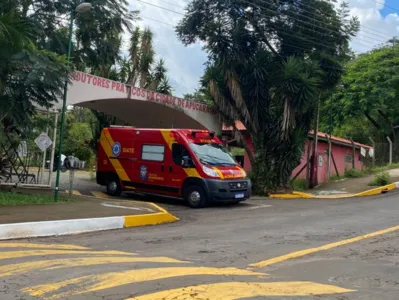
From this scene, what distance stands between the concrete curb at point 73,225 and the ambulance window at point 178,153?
4063mm

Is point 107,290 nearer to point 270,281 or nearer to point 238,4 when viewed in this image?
point 270,281

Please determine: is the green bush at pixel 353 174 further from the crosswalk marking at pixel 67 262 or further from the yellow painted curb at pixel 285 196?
the crosswalk marking at pixel 67 262

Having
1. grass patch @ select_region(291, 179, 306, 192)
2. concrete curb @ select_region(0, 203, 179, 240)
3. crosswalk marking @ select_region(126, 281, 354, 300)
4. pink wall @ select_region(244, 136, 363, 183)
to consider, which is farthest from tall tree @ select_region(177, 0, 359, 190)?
crosswalk marking @ select_region(126, 281, 354, 300)

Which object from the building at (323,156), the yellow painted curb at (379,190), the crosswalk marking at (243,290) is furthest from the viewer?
the building at (323,156)

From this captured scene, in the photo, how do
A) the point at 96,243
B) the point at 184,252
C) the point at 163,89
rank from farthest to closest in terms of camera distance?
the point at 163,89, the point at 96,243, the point at 184,252

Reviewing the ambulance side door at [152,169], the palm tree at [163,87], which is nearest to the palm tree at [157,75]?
the palm tree at [163,87]

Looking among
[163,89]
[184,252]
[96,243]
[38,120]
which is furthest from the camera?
[163,89]

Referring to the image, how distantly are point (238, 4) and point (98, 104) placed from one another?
7.69 meters

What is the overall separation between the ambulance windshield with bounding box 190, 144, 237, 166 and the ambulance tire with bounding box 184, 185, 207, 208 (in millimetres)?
919

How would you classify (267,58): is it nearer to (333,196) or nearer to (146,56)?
(333,196)

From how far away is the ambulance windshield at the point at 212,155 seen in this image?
16203 mm

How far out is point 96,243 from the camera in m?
9.18

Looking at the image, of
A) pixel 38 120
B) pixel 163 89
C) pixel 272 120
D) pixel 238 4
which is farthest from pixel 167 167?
pixel 163 89

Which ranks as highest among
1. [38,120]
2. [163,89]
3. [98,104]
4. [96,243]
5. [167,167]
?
[163,89]
